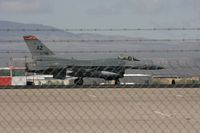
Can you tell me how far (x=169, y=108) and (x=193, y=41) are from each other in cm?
758

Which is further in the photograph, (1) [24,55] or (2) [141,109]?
(2) [141,109]

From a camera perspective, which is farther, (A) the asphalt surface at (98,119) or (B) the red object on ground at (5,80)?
(B) the red object on ground at (5,80)

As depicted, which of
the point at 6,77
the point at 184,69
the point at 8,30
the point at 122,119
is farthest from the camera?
the point at 6,77

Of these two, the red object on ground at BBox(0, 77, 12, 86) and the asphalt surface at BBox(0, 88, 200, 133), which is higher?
the asphalt surface at BBox(0, 88, 200, 133)

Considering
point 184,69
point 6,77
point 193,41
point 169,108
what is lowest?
point 6,77

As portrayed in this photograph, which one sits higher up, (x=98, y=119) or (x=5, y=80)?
(x=98, y=119)

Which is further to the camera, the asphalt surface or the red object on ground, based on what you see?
the red object on ground

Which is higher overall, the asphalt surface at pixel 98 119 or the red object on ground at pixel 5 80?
the asphalt surface at pixel 98 119

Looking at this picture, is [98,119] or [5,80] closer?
[98,119]

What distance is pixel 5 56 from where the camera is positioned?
10578 mm

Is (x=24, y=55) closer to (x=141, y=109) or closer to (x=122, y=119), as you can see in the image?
(x=122, y=119)

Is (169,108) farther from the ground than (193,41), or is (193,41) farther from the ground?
(193,41)

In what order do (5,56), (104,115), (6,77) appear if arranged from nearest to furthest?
(5,56) < (104,115) < (6,77)

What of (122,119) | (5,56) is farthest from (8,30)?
(122,119)
